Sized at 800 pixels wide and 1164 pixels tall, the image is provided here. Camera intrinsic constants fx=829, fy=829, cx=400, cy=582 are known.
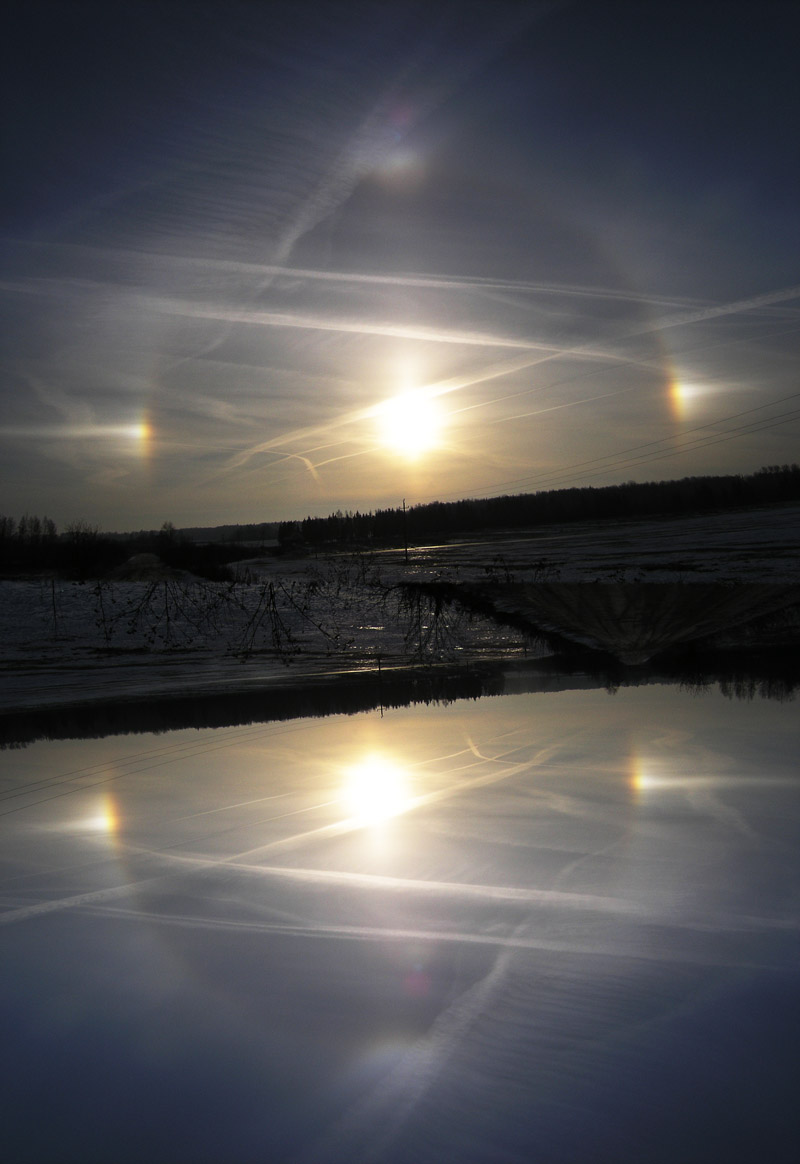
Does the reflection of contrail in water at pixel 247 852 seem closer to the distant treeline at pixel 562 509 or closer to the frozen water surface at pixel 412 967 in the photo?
the frozen water surface at pixel 412 967

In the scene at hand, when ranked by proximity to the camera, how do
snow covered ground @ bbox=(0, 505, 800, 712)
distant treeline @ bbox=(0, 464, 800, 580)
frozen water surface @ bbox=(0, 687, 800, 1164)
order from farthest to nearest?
distant treeline @ bbox=(0, 464, 800, 580) → snow covered ground @ bbox=(0, 505, 800, 712) → frozen water surface @ bbox=(0, 687, 800, 1164)

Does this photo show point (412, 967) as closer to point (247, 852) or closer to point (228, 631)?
point (247, 852)

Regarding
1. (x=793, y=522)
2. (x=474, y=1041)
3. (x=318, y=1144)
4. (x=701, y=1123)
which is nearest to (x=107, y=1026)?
(x=318, y=1144)

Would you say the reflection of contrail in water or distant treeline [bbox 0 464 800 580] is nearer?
the reflection of contrail in water

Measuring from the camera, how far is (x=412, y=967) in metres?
3.73

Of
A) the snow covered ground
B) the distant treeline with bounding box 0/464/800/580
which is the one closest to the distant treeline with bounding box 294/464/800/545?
the distant treeline with bounding box 0/464/800/580

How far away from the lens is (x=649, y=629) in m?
16.9

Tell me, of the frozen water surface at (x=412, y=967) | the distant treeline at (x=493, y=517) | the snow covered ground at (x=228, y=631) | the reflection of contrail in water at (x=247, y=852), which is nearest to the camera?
the frozen water surface at (x=412, y=967)

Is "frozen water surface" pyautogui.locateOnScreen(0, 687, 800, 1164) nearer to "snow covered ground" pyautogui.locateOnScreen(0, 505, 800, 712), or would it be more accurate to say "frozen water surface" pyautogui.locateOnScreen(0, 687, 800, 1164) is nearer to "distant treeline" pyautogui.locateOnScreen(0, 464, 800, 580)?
"snow covered ground" pyautogui.locateOnScreen(0, 505, 800, 712)

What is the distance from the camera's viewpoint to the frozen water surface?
2758 mm

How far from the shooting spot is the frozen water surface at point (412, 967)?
2.76m

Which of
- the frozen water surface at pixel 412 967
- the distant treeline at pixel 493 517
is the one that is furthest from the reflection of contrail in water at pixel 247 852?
the distant treeline at pixel 493 517

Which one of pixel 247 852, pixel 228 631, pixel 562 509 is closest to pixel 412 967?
pixel 247 852

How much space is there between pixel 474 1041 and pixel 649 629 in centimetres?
1455
